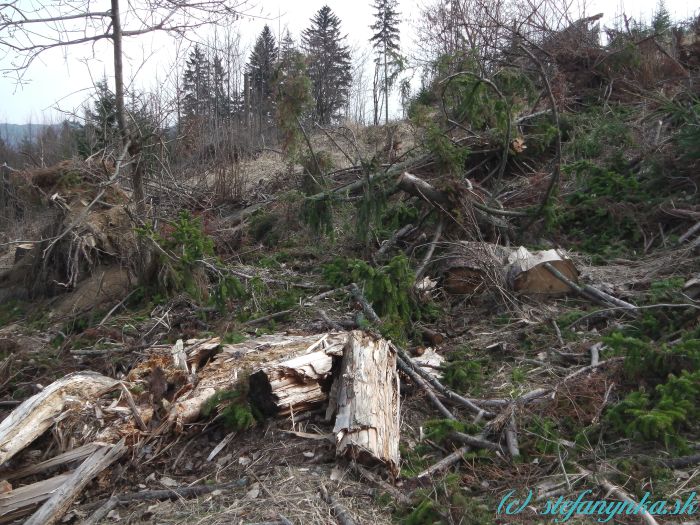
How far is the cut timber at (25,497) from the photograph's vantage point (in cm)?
293

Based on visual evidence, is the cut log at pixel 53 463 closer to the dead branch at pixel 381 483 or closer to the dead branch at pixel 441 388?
the dead branch at pixel 381 483

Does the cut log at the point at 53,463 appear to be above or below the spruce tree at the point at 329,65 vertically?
below

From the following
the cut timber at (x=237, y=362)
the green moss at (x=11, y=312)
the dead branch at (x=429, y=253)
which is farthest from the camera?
the green moss at (x=11, y=312)

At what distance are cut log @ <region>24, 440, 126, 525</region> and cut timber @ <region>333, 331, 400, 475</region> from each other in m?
1.33

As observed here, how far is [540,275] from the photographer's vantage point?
18.6 ft

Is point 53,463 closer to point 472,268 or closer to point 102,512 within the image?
point 102,512

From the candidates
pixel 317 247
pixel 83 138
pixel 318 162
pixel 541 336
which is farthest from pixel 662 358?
pixel 83 138

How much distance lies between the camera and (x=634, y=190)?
7.45m

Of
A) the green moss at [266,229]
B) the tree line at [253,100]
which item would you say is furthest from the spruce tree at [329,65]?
the green moss at [266,229]

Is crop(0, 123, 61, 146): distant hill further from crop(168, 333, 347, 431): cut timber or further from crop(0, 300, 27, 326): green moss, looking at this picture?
crop(168, 333, 347, 431): cut timber

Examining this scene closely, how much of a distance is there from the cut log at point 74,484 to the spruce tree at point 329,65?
57.0ft

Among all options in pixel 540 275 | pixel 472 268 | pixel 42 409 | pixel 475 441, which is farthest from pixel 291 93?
pixel 475 441

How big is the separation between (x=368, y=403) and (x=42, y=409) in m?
2.07

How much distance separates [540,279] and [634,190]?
2.81 metres
